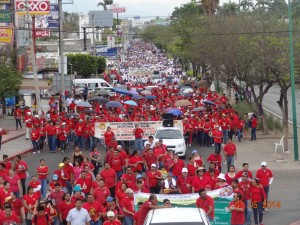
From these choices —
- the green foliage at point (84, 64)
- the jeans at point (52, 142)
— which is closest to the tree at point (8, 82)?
the jeans at point (52, 142)

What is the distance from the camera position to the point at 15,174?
22109 mm

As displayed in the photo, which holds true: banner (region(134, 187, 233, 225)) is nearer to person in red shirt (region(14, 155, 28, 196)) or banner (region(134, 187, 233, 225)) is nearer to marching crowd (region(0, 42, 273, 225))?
marching crowd (region(0, 42, 273, 225))

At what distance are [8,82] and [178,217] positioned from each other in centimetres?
3389

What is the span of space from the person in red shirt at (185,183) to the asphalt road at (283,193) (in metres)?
2.08

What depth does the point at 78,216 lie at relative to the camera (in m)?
16.0

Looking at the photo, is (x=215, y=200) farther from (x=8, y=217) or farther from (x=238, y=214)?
(x=8, y=217)

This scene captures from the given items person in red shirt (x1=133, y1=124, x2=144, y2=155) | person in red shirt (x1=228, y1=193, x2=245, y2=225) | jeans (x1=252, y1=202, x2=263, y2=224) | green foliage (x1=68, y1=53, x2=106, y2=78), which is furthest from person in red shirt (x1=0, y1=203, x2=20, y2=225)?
green foliage (x1=68, y1=53, x2=106, y2=78)

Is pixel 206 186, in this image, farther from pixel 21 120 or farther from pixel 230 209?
pixel 21 120

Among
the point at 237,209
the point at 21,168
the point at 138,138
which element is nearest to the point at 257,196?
the point at 237,209

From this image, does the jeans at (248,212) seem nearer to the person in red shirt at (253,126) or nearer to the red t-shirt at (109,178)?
the red t-shirt at (109,178)

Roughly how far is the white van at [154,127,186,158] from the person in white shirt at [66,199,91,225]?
48.4 ft

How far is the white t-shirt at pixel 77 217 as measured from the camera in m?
16.0

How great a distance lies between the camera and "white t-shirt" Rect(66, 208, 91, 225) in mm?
16016

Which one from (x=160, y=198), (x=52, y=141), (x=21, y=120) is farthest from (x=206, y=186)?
(x=21, y=120)
